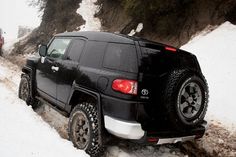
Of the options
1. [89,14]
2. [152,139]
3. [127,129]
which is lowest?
[152,139]

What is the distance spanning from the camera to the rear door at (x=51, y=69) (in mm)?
5773

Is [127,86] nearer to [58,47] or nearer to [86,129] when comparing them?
[86,129]

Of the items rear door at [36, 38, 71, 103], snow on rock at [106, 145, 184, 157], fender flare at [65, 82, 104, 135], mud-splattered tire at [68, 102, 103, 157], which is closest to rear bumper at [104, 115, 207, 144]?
fender flare at [65, 82, 104, 135]

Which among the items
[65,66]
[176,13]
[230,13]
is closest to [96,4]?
[176,13]

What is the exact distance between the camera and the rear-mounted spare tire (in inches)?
161

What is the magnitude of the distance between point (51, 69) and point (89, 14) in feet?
58.7

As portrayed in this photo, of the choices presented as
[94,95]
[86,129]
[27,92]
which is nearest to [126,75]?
[94,95]

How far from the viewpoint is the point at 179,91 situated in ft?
13.5

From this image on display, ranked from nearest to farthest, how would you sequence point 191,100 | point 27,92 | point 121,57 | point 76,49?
1. point 121,57
2. point 191,100
3. point 76,49
4. point 27,92

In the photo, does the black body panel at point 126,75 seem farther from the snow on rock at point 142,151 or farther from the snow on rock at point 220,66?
the snow on rock at point 220,66

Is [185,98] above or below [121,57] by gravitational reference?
below

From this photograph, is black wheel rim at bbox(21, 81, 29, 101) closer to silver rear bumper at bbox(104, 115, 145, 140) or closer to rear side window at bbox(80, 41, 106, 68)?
rear side window at bbox(80, 41, 106, 68)

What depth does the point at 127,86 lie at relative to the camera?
408 centimetres

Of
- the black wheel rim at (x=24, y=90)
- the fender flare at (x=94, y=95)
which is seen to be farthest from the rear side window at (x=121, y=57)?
the black wheel rim at (x=24, y=90)
